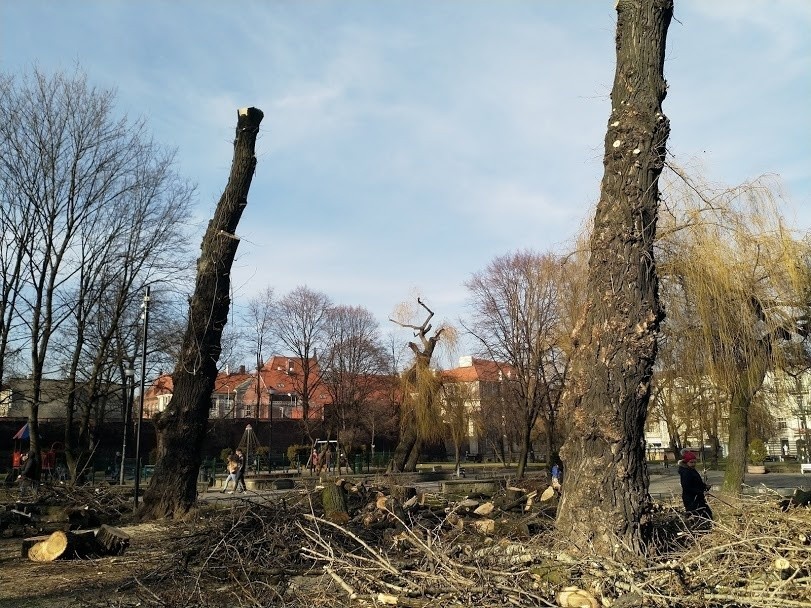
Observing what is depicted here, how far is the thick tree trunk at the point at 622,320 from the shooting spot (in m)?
6.53

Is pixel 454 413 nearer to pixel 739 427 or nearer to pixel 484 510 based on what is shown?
pixel 739 427

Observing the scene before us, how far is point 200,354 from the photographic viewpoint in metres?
12.8

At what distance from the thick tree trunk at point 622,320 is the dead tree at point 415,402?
23.3 meters

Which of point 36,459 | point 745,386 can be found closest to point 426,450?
point 36,459

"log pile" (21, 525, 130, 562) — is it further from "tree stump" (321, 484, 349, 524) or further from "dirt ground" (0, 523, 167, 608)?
"tree stump" (321, 484, 349, 524)

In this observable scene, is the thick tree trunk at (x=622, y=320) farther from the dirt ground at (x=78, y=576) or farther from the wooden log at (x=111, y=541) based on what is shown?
the wooden log at (x=111, y=541)

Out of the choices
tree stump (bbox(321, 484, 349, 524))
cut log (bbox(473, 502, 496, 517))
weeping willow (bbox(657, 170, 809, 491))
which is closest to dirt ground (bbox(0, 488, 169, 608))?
tree stump (bbox(321, 484, 349, 524))

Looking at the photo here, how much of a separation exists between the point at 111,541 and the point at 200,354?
3.86m

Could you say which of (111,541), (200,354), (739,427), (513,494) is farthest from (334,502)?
(739,427)

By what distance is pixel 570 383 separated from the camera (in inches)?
279

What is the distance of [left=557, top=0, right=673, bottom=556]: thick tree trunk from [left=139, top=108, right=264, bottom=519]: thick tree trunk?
7.83 metres

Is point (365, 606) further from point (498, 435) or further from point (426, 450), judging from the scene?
point (426, 450)

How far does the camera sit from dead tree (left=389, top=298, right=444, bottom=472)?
30.0 metres

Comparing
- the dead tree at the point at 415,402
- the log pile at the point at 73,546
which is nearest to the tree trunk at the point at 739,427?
the log pile at the point at 73,546
